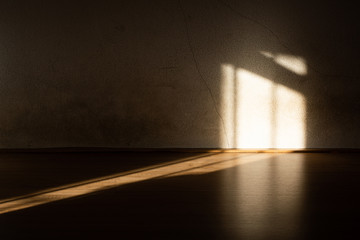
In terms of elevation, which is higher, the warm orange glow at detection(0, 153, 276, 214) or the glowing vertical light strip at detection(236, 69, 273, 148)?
the glowing vertical light strip at detection(236, 69, 273, 148)

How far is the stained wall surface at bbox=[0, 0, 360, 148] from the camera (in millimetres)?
3291

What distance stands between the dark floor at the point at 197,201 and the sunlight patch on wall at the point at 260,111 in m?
0.51

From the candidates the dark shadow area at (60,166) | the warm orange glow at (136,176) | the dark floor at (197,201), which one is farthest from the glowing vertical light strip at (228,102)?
the dark floor at (197,201)

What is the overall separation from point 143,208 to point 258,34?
2.36 m

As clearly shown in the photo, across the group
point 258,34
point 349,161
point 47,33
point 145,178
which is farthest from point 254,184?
point 47,33

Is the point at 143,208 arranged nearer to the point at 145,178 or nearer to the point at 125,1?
the point at 145,178

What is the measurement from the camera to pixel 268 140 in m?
3.34

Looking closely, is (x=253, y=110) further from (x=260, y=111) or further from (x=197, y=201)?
(x=197, y=201)

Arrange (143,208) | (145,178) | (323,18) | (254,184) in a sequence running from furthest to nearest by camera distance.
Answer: (323,18) < (145,178) < (254,184) < (143,208)

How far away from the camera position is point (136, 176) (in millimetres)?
2275

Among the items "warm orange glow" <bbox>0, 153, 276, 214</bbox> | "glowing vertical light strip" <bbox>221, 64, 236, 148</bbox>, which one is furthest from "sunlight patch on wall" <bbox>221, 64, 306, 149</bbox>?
"warm orange glow" <bbox>0, 153, 276, 214</bbox>

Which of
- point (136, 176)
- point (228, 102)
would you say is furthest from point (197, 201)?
point (228, 102)

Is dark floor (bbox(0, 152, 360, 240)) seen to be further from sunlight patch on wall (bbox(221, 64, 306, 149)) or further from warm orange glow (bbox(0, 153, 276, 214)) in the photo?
sunlight patch on wall (bbox(221, 64, 306, 149))

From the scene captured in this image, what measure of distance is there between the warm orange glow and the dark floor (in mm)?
21
